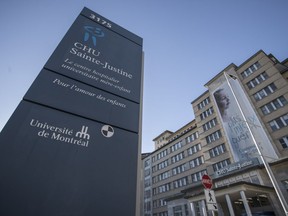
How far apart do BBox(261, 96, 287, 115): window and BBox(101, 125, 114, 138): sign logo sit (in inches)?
1221

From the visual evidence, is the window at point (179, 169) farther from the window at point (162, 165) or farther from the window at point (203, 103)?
the window at point (203, 103)

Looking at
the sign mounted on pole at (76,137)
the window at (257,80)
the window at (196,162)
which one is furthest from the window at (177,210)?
the sign mounted on pole at (76,137)

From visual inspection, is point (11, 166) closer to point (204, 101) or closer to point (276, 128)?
point (276, 128)

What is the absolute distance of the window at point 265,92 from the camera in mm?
28487

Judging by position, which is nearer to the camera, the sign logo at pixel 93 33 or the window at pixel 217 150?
the sign logo at pixel 93 33

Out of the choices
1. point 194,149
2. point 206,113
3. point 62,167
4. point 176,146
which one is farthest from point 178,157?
point 62,167

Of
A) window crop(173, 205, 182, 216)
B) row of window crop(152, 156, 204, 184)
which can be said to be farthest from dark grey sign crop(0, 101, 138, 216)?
row of window crop(152, 156, 204, 184)

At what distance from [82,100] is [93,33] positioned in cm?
234

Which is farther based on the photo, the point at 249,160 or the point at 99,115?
the point at 249,160

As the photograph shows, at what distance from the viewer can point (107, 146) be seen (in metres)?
3.50

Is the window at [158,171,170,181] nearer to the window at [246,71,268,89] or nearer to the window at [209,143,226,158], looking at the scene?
the window at [209,143,226,158]

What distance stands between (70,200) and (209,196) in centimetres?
606

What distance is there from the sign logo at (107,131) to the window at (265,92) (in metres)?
32.5

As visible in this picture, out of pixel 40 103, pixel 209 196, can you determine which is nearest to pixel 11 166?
pixel 40 103
